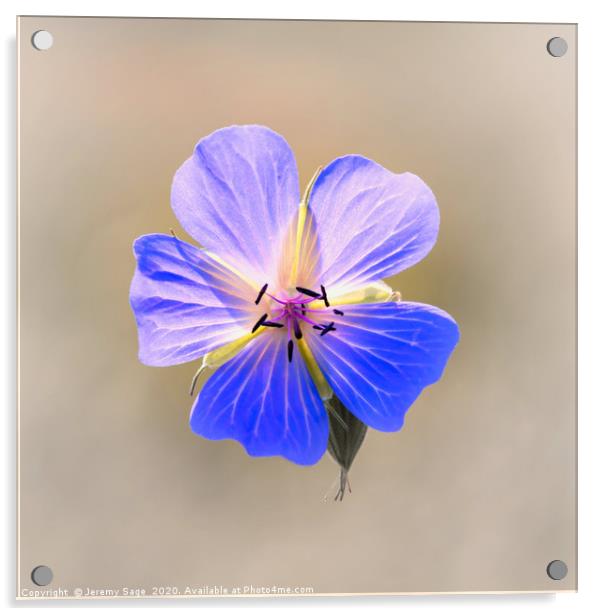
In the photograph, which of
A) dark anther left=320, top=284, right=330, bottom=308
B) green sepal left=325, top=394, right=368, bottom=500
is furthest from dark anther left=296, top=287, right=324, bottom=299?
green sepal left=325, top=394, right=368, bottom=500

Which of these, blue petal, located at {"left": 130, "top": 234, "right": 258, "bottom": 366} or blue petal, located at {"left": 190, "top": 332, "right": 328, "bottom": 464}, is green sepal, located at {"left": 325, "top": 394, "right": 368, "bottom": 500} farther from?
blue petal, located at {"left": 130, "top": 234, "right": 258, "bottom": 366}

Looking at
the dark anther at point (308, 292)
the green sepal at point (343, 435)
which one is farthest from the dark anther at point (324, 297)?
the green sepal at point (343, 435)

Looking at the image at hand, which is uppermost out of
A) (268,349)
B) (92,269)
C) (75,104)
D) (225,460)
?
(75,104)

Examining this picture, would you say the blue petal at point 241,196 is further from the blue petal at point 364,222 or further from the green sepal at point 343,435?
the green sepal at point 343,435

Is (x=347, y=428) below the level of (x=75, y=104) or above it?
below

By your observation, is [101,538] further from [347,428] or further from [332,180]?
[332,180]
